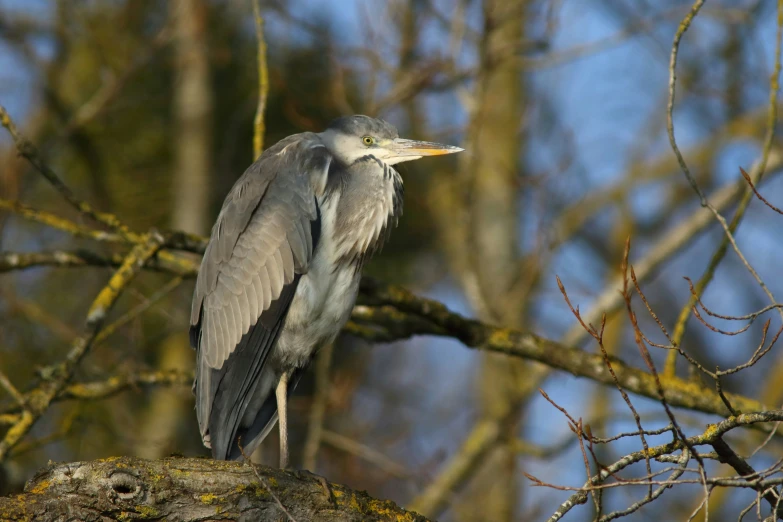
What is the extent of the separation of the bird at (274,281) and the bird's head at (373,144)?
0.55 ft

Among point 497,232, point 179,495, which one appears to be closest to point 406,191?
point 497,232

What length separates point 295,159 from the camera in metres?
3.69

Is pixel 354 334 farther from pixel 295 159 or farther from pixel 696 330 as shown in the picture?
pixel 696 330

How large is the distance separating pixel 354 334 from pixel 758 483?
8.00ft

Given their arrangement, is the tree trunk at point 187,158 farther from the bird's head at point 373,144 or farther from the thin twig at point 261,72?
the bird's head at point 373,144

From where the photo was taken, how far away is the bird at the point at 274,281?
3508 millimetres

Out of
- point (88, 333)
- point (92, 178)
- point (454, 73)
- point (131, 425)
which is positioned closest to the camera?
point (88, 333)

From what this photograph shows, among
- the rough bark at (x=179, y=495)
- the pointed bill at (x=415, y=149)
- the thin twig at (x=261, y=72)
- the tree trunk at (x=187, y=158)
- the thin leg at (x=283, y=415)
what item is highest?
the tree trunk at (x=187, y=158)

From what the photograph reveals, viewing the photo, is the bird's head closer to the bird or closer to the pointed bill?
the pointed bill

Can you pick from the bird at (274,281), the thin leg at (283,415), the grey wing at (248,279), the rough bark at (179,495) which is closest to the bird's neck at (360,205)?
the bird at (274,281)

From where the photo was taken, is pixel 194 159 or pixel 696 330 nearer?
pixel 194 159

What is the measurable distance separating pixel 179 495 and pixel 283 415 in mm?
1131

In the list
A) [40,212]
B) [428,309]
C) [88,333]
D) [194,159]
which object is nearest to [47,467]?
[88,333]

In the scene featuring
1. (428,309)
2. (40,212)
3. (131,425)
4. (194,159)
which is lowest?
(428,309)
